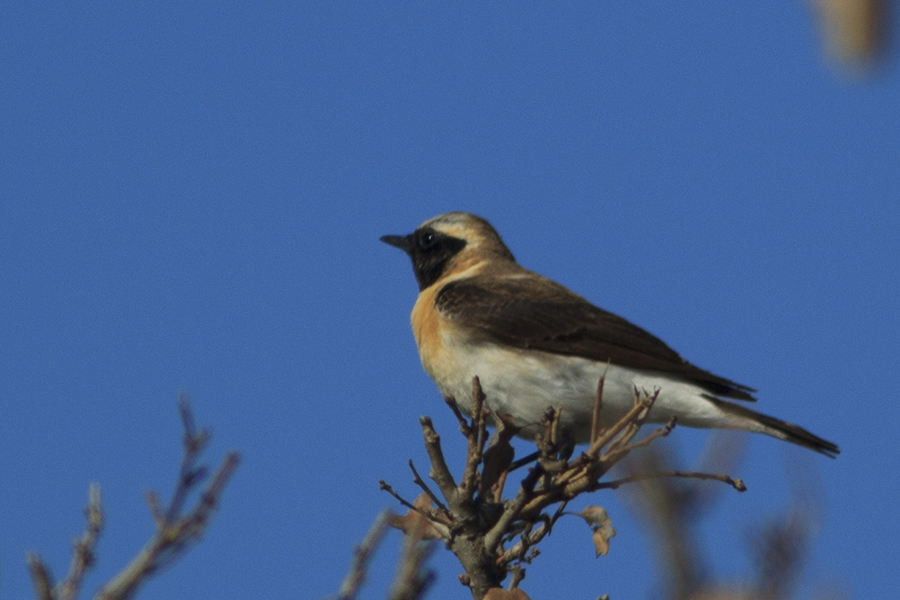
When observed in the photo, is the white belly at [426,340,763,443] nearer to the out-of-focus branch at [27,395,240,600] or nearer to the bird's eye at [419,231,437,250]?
the bird's eye at [419,231,437,250]

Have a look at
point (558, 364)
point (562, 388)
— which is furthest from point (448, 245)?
point (562, 388)

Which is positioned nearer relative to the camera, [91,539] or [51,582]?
[51,582]

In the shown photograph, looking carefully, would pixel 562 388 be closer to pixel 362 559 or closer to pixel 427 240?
pixel 427 240

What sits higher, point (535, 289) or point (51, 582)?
point (535, 289)

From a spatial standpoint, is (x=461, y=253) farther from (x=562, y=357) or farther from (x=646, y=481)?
(x=646, y=481)

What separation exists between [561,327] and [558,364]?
0.43 m

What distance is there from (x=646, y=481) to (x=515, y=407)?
6.48 metres

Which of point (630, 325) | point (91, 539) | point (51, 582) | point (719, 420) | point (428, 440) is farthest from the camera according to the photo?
point (630, 325)

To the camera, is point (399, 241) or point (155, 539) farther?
point (399, 241)

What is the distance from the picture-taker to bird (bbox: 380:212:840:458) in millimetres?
8391

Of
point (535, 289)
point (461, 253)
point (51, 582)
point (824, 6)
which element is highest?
point (461, 253)

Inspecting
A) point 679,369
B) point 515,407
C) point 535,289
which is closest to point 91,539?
point 515,407

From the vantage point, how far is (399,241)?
37.4 ft

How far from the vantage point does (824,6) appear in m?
1.66
